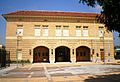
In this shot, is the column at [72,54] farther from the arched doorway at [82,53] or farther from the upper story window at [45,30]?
the upper story window at [45,30]

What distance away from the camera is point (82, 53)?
4994 cm

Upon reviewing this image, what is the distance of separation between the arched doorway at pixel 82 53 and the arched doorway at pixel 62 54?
213cm

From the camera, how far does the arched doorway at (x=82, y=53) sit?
162 feet

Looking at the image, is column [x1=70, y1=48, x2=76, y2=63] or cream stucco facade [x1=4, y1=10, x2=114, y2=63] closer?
cream stucco facade [x1=4, y1=10, x2=114, y2=63]

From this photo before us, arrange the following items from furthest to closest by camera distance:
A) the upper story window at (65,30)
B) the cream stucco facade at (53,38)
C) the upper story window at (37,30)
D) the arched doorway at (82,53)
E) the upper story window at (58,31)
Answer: the arched doorway at (82,53), the upper story window at (65,30), the upper story window at (58,31), the upper story window at (37,30), the cream stucco facade at (53,38)

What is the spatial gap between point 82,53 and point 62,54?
4281mm

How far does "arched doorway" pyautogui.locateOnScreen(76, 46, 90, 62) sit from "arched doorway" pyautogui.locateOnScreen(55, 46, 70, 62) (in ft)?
7.00

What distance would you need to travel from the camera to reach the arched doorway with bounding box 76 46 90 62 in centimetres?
4950

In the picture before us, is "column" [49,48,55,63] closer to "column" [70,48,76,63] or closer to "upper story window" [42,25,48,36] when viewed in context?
"upper story window" [42,25,48,36]

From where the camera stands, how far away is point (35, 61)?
4797 cm

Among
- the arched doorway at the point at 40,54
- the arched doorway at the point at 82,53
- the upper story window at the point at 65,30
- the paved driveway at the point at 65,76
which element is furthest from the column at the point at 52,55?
the paved driveway at the point at 65,76

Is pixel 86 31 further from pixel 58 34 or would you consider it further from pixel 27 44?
pixel 27 44

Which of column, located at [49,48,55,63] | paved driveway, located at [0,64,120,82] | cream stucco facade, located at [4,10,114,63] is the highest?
cream stucco facade, located at [4,10,114,63]

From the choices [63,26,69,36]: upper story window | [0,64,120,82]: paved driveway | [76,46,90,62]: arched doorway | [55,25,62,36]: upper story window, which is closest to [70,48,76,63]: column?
[76,46,90,62]: arched doorway
